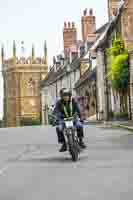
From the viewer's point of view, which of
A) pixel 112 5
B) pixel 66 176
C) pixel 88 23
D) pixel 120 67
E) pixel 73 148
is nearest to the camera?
pixel 66 176

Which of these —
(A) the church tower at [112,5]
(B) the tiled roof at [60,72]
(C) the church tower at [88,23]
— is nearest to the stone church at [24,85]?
(B) the tiled roof at [60,72]

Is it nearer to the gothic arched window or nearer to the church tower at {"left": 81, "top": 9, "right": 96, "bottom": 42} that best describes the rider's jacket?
the church tower at {"left": 81, "top": 9, "right": 96, "bottom": 42}

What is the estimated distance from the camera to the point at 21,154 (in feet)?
57.4

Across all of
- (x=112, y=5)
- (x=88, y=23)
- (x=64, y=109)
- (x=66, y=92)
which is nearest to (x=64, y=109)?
(x=64, y=109)

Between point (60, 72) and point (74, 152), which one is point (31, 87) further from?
point (74, 152)

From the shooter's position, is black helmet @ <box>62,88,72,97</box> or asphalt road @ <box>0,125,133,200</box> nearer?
asphalt road @ <box>0,125,133,200</box>

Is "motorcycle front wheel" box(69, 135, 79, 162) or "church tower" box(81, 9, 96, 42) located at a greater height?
"church tower" box(81, 9, 96, 42)

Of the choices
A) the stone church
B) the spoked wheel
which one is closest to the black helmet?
the spoked wheel

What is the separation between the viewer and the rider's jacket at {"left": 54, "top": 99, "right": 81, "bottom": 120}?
14906mm

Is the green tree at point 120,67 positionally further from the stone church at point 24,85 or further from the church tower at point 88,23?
the stone church at point 24,85

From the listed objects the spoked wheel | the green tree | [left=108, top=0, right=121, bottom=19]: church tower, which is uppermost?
[left=108, top=0, right=121, bottom=19]: church tower

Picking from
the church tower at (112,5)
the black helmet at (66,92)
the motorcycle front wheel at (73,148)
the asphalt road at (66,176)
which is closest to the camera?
the asphalt road at (66,176)

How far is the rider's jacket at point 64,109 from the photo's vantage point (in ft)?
48.9

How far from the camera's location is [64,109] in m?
14.9
